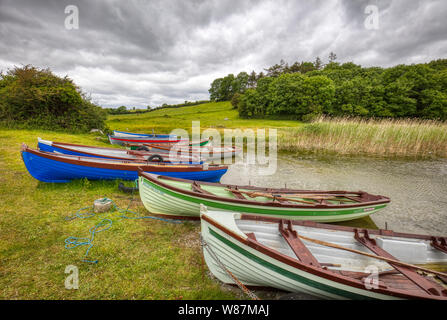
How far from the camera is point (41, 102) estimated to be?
20.2m

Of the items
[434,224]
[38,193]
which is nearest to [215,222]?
[38,193]

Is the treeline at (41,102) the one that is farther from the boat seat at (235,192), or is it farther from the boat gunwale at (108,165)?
the boat seat at (235,192)

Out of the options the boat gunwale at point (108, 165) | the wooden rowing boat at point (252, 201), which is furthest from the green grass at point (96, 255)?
the boat gunwale at point (108, 165)

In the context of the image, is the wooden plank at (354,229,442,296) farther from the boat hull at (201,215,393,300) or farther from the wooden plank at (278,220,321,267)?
the wooden plank at (278,220,321,267)

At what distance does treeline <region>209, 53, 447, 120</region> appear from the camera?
38906 millimetres

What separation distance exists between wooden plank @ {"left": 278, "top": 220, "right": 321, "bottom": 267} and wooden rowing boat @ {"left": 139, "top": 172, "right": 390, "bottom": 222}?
45.0 inches

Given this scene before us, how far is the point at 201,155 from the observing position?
13914 mm

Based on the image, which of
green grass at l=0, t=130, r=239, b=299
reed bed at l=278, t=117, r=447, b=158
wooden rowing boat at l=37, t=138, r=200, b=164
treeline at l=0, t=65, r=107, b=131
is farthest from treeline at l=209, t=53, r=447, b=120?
green grass at l=0, t=130, r=239, b=299

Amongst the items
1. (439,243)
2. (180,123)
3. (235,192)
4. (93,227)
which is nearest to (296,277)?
(235,192)

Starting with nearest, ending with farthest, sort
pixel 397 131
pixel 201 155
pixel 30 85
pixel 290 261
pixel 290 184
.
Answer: pixel 290 261, pixel 290 184, pixel 201 155, pixel 397 131, pixel 30 85

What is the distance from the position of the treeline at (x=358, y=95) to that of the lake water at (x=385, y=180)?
29.1m

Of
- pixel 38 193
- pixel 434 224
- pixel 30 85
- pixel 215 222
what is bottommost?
pixel 434 224
